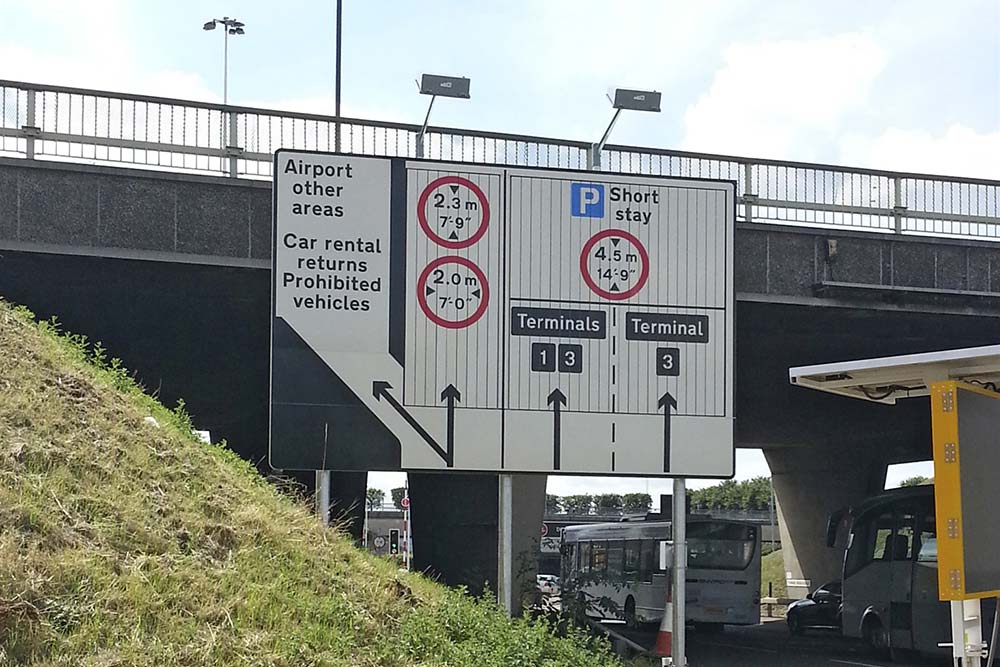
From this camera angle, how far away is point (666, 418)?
1603 centimetres

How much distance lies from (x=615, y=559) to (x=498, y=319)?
18.9 meters

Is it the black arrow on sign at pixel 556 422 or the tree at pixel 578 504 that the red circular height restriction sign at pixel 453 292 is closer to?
the black arrow on sign at pixel 556 422

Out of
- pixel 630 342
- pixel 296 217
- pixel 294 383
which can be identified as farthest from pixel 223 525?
pixel 630 342

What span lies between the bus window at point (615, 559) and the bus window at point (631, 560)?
0.79ft

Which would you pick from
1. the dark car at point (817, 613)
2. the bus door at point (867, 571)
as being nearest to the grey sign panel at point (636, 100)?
the bus door at point (867, 571)

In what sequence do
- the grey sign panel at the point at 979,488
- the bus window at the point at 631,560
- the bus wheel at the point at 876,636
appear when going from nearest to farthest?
the grey sign panel at the point at 979,488 → the bus wheel at the point at 876,636 → the bus window at the point at 631,560

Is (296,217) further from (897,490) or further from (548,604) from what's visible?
(897,490)

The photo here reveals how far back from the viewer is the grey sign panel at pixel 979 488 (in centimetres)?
1018

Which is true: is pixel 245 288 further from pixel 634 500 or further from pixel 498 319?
pixel 634 500

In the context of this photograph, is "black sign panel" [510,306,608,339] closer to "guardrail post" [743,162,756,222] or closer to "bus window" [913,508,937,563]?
"guardrail post" [743,162,756,222]

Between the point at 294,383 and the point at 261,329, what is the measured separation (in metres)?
8.70

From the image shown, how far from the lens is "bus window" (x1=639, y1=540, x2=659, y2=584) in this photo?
1241 inches

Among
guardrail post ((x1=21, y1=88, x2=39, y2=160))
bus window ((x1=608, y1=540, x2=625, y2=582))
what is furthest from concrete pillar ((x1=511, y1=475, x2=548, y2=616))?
guardrail post ((x1=21, y1=88, x2=39, y2=160))

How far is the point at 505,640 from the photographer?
12.5 metres
